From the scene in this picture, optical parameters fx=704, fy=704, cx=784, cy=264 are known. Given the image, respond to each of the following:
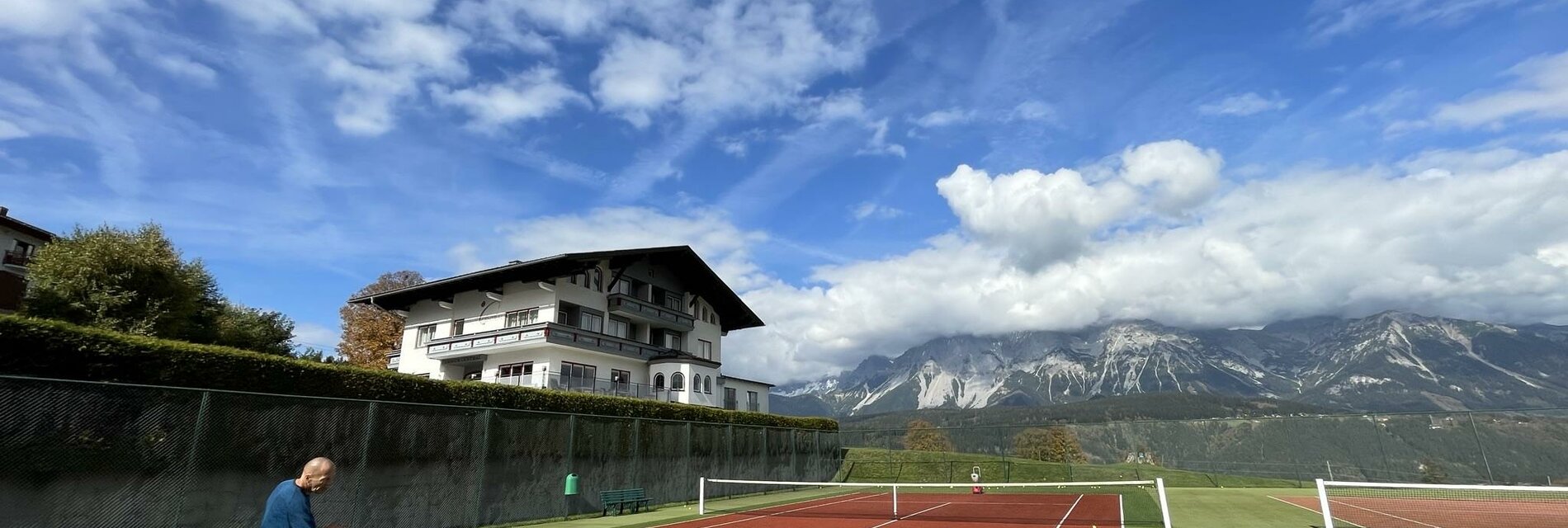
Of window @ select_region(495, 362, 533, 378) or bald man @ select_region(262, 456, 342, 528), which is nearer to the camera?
bald man @ select_region(262, 456, 342, 528)

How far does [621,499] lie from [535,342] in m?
16.6

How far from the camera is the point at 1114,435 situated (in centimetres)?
4056

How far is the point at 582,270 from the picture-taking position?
3747cm

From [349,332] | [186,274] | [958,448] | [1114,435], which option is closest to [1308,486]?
[1114,435]

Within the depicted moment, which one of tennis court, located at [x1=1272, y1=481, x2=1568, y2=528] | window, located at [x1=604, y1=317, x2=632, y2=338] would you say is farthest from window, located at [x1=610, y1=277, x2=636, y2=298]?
tennis court, located at [x1=1272, y1=481, x2=1568, y2=528]

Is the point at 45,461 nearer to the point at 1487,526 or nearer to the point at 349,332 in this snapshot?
the point at 1487,526

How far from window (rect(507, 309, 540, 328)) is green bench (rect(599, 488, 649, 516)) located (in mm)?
17531

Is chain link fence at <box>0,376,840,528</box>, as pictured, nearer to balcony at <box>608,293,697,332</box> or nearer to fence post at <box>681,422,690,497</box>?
fence post at <box>681,422,690,497</box>

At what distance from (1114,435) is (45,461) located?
43073 mm

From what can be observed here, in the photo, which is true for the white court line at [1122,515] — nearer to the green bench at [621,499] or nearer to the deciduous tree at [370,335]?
the green bench at [621,499]

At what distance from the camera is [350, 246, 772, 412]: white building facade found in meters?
35.7

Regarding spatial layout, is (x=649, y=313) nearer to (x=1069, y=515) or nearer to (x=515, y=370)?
(x=515, y=370)

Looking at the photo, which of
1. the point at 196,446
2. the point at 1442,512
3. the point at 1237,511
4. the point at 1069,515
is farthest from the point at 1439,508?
the point at 196,446

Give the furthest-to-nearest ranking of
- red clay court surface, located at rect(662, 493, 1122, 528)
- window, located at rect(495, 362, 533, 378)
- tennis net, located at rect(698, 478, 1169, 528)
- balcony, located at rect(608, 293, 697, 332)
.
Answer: balcony, located at rect(608, 293, 697, 332)
window, located at rect(495, 362, 533, 378)
tennis net, located at rect(698, 478, 1169, 528)
red clay court surface, located at rect(662, 493, 1122, 528)
